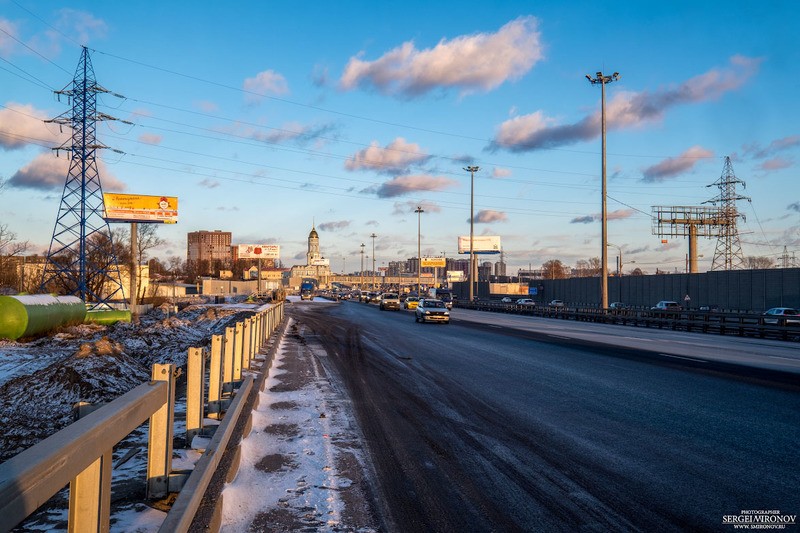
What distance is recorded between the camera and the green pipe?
2572 centimetres

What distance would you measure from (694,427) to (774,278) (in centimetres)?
4281

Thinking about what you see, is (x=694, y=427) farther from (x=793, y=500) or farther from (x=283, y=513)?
(x=283, y=513)

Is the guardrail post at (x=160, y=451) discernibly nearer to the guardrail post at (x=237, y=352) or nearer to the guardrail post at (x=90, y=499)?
the guardrail post at (x=90, y=499)

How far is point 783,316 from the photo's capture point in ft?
105

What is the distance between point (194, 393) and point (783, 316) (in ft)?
111

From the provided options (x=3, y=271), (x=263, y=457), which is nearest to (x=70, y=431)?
(x=263, y=457)

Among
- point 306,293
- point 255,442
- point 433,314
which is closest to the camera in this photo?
point 255,442

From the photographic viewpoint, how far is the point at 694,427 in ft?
30.5

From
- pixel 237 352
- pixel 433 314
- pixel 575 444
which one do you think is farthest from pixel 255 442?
pixel 433 314

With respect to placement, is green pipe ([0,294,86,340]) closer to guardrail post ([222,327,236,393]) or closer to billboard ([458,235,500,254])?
guardrail post ([222,327,236,393])

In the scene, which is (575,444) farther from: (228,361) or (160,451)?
(228,361)

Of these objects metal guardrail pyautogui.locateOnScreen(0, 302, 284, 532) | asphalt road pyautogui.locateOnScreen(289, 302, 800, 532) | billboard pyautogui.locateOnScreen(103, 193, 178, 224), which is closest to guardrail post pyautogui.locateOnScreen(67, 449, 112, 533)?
metal guardrail pyautogui.locateOnScreen(0, 302, 284, 532)

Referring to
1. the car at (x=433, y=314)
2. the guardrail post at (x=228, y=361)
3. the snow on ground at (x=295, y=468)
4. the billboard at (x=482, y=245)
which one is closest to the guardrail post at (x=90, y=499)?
the snow on ground at (x=295, y=468)

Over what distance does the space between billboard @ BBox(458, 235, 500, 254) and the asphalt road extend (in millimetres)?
101263
